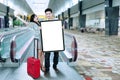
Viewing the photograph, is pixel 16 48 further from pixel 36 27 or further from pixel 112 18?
pixel 112 18

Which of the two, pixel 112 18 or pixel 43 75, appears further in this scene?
pixel 112 18

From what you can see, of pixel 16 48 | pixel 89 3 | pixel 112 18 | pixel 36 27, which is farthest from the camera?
pixel 89 3

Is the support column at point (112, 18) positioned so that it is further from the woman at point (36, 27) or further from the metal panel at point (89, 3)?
the woman at point (36, 27)

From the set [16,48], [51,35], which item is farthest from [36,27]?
[16,48]

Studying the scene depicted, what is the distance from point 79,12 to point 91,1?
28.0ft

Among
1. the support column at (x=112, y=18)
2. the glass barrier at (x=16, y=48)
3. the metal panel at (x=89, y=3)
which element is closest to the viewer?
the glass barrier at (x=16, y=48)

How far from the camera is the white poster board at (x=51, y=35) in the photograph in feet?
24.4

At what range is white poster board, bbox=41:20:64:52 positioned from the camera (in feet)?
24.4

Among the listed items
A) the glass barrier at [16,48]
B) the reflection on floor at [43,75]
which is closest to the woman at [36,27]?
the reflection on floor at [43,75]

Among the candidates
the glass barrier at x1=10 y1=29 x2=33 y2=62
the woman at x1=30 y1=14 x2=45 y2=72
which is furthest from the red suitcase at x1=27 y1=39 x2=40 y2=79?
the glass barrier at x1=10 y1=29 x2=33 y2=62

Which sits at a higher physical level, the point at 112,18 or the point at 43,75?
the point at 112,18

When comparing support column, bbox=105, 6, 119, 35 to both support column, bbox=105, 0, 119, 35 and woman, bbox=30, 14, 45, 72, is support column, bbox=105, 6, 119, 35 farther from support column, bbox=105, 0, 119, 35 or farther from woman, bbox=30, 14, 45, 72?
woman, bbox=30, 14, 45, 72

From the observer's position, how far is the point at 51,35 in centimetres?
748

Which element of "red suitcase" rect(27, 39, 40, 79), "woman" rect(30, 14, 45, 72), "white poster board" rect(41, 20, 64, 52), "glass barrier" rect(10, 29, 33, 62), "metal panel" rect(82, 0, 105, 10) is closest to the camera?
"red suitcase" rect(27, 39, 40, 79)
